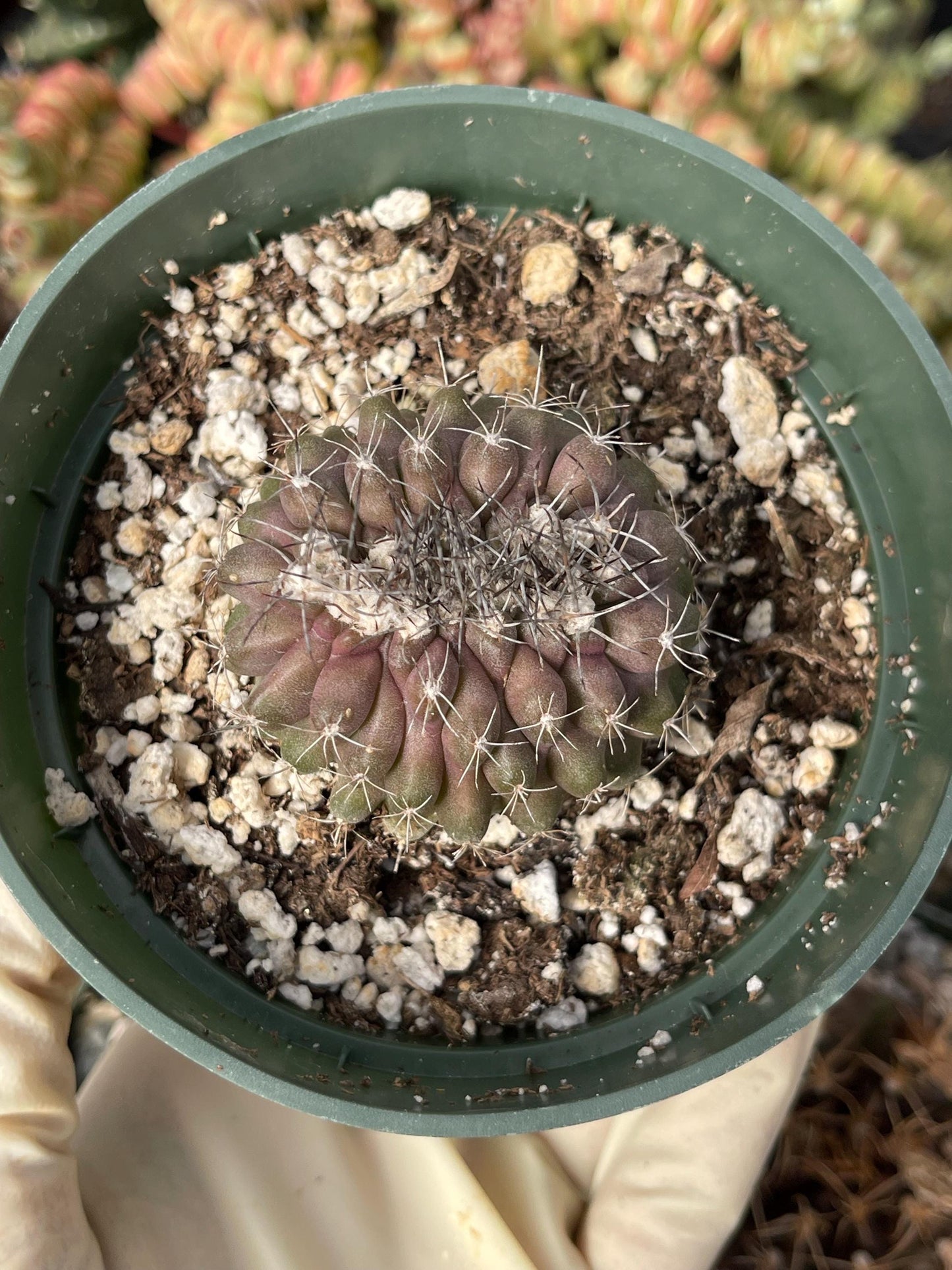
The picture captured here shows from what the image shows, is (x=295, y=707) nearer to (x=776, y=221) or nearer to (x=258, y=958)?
(x=258, y=958)

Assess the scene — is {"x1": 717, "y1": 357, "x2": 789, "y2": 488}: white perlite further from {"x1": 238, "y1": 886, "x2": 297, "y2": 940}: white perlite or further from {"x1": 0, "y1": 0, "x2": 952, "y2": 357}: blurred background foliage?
{"x1": 238, "y1": 886, "x2": 297, "y2": 940}: white perlite

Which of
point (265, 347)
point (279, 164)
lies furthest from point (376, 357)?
point (279, 164)

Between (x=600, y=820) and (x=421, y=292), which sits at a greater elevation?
(x=421, y=292)

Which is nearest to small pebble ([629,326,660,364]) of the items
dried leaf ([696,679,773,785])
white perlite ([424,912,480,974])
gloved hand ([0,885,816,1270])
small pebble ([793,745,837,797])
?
dried leaf ([696,679,773,785])

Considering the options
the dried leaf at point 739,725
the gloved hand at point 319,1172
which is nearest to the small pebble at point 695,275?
the dried leaf at point 739,725

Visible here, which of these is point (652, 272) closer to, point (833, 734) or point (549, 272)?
point (549, 272)

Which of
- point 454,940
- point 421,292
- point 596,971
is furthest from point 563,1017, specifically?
point 421,292
